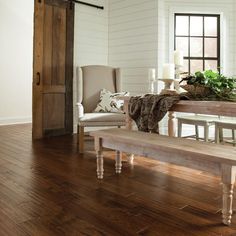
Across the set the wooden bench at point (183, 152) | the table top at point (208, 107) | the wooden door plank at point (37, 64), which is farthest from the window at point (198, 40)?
the wooden bench at point (183, 152)

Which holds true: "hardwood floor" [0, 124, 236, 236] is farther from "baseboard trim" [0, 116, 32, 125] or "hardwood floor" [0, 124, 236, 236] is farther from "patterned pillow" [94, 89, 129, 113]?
"baseboard trim" [0, 116, 32, 125]

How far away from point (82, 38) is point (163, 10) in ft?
4.79

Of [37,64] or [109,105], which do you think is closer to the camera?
[109,105]

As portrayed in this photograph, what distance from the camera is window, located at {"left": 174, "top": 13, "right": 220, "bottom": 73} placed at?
15.7 ft

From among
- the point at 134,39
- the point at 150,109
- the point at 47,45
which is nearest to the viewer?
the point at 150,109

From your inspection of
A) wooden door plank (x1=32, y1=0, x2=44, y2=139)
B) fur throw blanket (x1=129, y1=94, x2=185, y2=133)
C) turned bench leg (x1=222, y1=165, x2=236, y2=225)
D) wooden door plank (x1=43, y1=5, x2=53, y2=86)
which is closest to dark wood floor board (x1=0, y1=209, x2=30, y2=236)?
turned bench leg (x1=222, y1=165, x2=236, y2=225)

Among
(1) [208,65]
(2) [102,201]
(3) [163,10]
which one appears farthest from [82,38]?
(2) [102,201]

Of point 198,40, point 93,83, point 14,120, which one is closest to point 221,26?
point 198,40

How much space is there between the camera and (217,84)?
241 cm

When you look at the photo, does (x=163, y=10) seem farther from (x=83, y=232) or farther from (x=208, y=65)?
(x=83, y=232)

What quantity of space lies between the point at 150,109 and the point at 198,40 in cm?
269

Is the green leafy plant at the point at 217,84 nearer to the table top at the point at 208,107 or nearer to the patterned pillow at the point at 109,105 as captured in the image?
the table top at the point at 208,107

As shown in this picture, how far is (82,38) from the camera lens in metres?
5.01

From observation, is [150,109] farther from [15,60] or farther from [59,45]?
[15,60]
